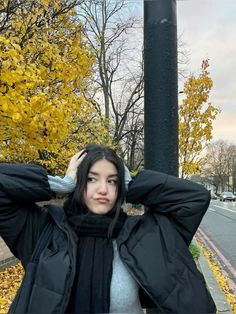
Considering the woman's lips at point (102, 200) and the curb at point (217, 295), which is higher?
the woman's lips at point (102, 200)

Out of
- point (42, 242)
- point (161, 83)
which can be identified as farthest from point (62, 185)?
point (161, 83)

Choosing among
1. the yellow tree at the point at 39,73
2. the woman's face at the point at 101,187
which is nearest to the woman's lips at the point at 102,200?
the woman's face at the point at 101,187

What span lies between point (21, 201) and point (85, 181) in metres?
0.29

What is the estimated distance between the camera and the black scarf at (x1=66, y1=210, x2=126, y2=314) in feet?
5.29

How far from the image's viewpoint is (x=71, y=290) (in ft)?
5.29

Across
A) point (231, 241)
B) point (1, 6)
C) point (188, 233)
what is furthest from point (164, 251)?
point (231, 241)

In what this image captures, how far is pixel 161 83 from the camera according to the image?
2.10 m

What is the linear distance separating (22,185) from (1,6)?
5167 mm

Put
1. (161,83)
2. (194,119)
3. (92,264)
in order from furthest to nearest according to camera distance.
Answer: (194,119)
(161,83)
(92,264)

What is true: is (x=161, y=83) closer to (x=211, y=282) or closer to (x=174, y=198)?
(x=174, y=198)

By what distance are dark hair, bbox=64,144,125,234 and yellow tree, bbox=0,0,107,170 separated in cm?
260

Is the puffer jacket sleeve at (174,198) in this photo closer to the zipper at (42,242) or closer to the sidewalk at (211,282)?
the zipper at (42,242)

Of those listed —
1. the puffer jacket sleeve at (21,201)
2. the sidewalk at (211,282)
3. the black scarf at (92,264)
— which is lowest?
the sidewalk at (211,282)

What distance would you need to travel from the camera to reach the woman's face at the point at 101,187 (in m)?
1.78
